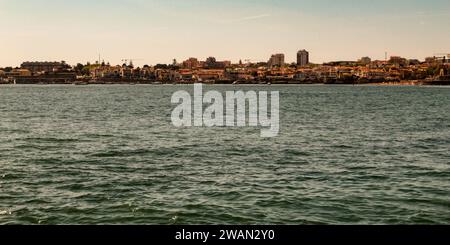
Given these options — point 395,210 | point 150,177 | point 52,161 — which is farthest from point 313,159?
point 52,161

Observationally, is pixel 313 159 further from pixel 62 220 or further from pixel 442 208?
pixel 62 220

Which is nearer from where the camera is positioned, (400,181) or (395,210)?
(395,210)

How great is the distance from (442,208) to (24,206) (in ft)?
31.8

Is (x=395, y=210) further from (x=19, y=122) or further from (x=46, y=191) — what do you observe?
(x=19, y=122)

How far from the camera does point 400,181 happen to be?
15.6 meters

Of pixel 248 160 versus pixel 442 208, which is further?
pixel 248 160

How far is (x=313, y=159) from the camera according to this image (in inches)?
790

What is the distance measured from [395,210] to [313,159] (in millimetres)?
8146

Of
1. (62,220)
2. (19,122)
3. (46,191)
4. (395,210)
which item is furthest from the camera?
(19,122)

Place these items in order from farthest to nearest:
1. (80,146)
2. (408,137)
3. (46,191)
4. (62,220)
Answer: (408,137), (80,146), (46,191), (62,220)
